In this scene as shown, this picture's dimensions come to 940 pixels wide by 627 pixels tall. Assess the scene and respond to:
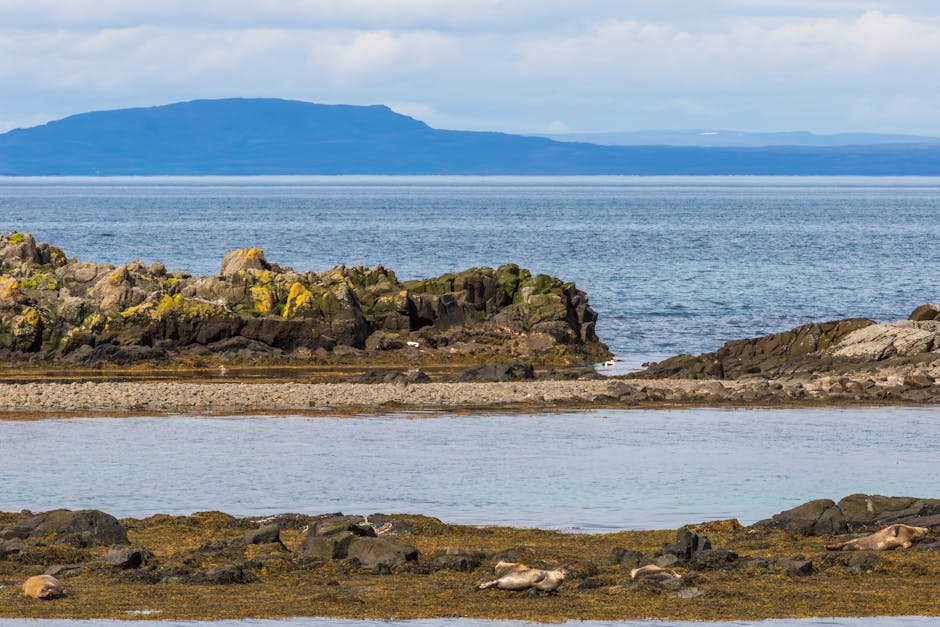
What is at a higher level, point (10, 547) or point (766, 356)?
Answer: point (10, 547)

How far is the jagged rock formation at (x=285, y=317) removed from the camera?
44.3 m

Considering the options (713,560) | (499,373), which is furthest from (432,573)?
(499,373)

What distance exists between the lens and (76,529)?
1822 centimetres

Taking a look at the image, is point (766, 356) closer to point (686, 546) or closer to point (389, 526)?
point (389, 526)

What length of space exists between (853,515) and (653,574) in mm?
5193

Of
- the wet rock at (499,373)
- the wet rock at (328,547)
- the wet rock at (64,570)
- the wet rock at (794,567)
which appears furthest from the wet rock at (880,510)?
the wet rock at (499,373)

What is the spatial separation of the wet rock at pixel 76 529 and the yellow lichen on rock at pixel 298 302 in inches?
1099

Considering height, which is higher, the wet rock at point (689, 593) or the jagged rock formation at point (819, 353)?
the wet rock at point (689, 593)

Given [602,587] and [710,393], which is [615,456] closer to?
[710,393]

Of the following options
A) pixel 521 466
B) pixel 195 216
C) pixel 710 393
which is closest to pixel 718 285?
pixel 710 393

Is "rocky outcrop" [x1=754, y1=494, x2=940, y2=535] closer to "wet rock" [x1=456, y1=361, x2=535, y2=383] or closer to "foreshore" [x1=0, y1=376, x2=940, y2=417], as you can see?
"foreshore" [x1=0, y1=376, x2=940, y2=417]

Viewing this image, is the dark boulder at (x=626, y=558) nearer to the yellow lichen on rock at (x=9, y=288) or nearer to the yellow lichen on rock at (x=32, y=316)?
the yellow lichen on rock at (x=32, y=316)

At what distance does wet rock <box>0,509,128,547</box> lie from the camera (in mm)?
17891

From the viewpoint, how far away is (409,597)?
14742mm
